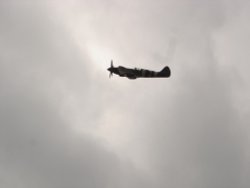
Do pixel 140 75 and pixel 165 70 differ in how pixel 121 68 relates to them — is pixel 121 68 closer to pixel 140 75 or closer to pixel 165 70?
pixel 140 75

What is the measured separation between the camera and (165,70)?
7210 inches

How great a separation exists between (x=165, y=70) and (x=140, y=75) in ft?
56.7

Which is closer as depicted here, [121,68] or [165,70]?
[121,68]

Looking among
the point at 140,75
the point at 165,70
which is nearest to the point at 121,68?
the point at 140,75

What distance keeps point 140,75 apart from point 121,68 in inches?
295

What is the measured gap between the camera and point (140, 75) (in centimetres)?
16938

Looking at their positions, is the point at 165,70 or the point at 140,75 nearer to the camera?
the point at 140,75

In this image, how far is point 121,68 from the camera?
167375 mm

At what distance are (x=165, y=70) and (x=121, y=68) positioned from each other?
75.9 feet
